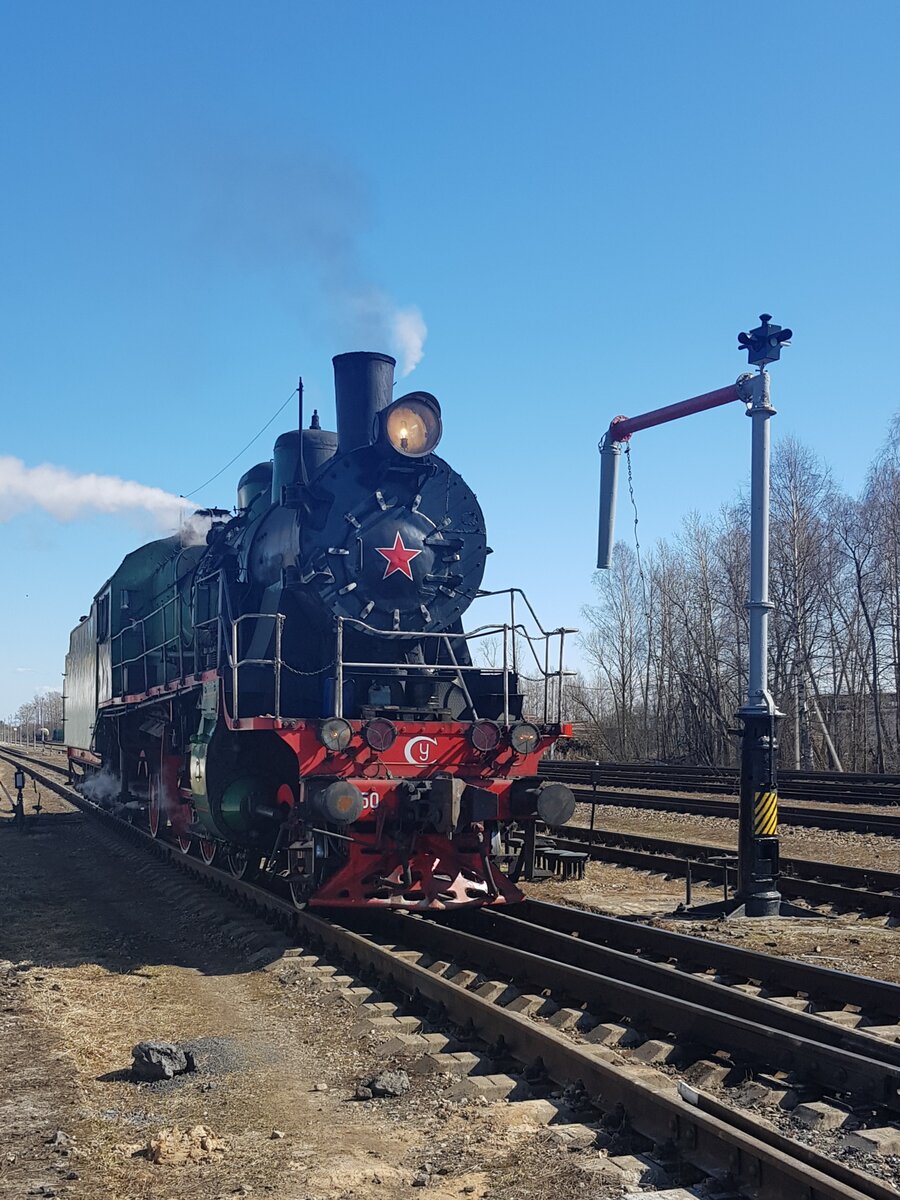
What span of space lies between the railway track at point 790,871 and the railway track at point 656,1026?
8.54 ft

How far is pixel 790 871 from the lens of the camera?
40.3ft

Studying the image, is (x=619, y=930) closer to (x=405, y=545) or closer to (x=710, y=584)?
(x=405, y=545)

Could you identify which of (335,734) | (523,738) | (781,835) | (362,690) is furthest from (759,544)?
(781,835)

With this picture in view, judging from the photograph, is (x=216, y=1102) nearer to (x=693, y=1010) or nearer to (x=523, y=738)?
(x=693, y=1010)

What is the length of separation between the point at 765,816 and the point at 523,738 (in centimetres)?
254

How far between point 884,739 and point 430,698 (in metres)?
33.3

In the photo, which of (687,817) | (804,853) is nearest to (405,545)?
(804,853)

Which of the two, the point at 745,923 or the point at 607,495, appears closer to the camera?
the point at 745,923

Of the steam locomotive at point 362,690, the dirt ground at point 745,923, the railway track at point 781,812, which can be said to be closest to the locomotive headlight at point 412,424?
the steam locomotive at point 362,690

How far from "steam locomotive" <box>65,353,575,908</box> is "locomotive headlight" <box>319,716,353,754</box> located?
0.04ft

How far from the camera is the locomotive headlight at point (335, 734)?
28.3 feet

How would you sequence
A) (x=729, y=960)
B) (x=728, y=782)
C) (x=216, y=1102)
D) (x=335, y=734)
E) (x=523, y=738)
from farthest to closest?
(x=728, y=782) → (x=523, y=738) → (x=335, y=734) → (x=729, y=960) → (x=216, y=1102)

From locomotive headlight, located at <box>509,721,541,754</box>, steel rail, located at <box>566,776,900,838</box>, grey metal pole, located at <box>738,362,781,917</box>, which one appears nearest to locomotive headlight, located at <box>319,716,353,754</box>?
locomotive headlight, located at <box>509,721,541,754</box>

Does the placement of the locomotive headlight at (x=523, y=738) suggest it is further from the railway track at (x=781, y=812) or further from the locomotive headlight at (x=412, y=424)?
the railway track at (x=781, y=812)
